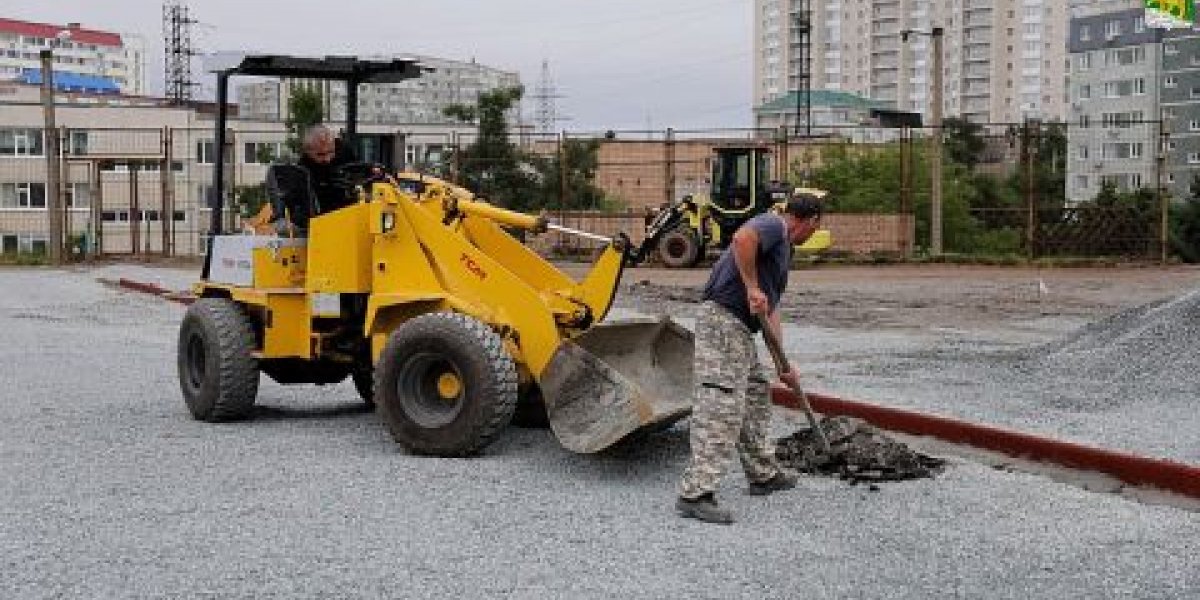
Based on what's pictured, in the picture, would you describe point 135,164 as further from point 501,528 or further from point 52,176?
point 501,528

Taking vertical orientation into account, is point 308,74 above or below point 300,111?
below

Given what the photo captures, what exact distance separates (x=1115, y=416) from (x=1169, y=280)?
1575 centimetres

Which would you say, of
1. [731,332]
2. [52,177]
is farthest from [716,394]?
[52,177]

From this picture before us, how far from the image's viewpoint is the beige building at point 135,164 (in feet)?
71.5

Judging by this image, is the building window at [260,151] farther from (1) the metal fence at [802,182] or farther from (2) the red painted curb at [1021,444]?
(2) the red painted curb at [1021,444]

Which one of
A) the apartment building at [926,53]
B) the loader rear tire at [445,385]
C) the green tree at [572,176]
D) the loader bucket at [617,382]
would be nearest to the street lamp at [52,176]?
the green tree at [572,176]

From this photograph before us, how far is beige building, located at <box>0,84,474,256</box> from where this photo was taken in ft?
71.5

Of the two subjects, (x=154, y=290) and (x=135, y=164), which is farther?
(x=135, y=164)

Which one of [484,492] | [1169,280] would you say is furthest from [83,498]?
[1169,280]

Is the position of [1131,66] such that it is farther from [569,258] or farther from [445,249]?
[445,249]

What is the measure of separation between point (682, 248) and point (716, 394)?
21.9 meters

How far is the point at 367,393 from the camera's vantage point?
10242mm

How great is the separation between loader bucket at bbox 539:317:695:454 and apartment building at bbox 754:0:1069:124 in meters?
121

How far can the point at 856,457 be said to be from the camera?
7801mm
